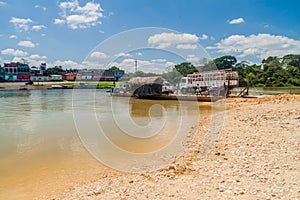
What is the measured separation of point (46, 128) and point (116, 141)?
5.14 m

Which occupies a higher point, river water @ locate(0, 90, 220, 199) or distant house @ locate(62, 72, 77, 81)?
distant house @ locate(62, 72, 77, 81)

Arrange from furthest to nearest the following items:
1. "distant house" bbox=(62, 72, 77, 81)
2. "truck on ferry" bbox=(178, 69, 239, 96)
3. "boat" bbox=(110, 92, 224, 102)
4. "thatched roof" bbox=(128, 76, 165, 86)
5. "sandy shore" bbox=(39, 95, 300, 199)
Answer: "distant house" bbox=(62, 72, 77, 81) → "thatched roof" bbox=(128, 76, 165, 86) → "truck on ferry" bbox=(178, 69, 239, 96) → "boat" bbox=(110, 92, 224, 102) → "sandy shore" bbox=(39, 95, 300, 199)

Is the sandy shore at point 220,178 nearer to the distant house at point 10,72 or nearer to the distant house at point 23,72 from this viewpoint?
the distant house at point 10,72

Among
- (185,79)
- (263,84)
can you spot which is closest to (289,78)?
(263,84)

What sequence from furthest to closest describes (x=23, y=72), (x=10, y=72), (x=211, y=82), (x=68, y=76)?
(x=68, y=76)
(x=23, y=72)
(x=10, y=72)
(x=211, y=82)

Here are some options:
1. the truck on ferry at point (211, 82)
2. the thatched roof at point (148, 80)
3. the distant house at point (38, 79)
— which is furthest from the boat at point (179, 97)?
the distant house at point (38, 79)

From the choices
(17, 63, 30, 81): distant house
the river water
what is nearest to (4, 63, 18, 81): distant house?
(17, 63, 30, 81): distant house

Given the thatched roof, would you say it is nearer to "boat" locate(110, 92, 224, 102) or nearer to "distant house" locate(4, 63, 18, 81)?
"boat" locate(110, 92, 224, 102)

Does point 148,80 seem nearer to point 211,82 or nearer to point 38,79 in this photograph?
point 211,82

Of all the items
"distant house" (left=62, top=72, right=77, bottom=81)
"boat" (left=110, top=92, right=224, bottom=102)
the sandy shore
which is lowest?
the sandy shore

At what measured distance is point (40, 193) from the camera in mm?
4512

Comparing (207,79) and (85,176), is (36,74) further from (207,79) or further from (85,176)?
(85,176)

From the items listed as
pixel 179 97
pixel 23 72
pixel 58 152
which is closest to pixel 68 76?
pixel 23 72

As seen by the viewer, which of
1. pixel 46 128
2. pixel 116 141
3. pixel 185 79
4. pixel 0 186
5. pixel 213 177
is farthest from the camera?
pixel 185 79
